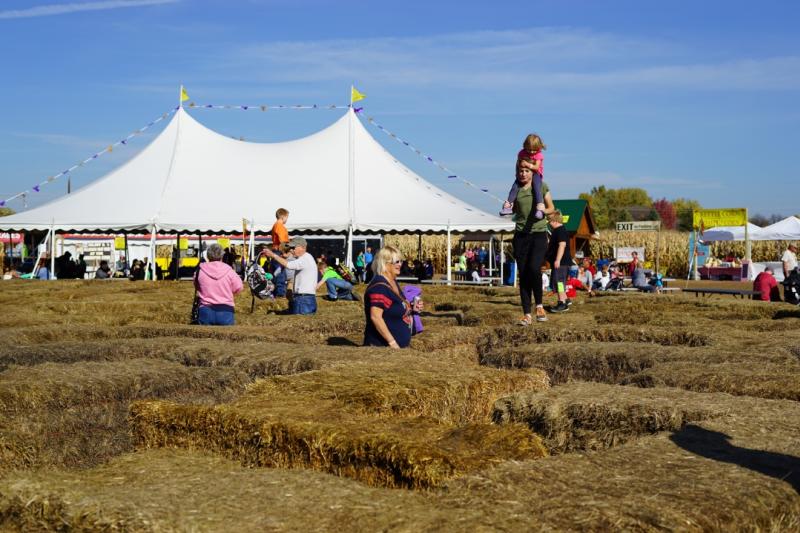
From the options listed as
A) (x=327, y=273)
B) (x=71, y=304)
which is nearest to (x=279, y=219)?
(x=327, y=273)

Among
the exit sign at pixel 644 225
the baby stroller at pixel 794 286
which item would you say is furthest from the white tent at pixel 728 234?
the baby stroller at pixel 794 286

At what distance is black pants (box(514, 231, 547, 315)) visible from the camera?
10.8m

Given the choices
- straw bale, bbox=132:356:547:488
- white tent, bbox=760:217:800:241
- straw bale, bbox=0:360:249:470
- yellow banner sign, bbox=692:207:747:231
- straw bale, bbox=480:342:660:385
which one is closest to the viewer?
straw bale, bbox=132:356:547:488

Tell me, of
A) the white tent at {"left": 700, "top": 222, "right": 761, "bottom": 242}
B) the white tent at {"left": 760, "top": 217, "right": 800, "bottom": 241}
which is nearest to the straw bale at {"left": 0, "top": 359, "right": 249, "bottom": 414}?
the white tent at {"left": 700, "top": 222, "right": 761, "bottom": 242}

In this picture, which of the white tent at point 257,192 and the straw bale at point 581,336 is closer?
the straw bale at point 581,336

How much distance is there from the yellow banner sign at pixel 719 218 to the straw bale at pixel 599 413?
30.9 meters

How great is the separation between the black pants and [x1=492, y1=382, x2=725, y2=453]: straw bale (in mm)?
4413

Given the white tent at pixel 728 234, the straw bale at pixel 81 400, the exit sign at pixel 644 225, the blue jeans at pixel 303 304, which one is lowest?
the straw bale at pixel 81 400

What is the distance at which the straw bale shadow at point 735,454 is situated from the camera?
4.31 meters

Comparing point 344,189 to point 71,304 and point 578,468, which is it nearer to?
point 71,304

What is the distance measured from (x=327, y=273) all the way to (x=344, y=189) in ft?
35.3

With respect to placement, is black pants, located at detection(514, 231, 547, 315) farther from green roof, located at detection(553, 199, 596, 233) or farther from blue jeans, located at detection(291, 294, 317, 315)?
green roof, located at detection(553, 199, 596, 233)

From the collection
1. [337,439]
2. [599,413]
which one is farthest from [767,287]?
[337,439]

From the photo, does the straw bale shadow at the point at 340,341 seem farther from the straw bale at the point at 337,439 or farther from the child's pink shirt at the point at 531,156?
the straw bale at the point at 337,439
